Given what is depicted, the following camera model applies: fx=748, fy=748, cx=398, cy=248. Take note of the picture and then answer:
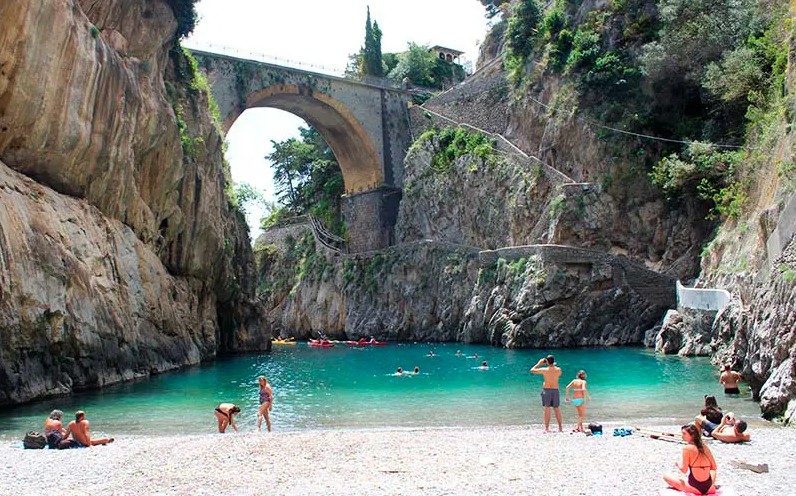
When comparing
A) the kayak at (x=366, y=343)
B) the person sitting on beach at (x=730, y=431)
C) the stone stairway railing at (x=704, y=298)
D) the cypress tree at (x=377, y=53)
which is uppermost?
the cypress tree at (x=377, y=53)

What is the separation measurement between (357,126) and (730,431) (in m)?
42.2

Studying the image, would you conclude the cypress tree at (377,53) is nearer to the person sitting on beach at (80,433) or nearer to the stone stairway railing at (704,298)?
the stone stairway railing at (704,298)

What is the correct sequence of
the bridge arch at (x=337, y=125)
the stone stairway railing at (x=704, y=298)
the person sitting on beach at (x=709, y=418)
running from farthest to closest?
the bridge arch at (x=337, y=125) < the stone stairway railing at (x=704, y=298) < the person sitting on beach at (x=709, y=418)

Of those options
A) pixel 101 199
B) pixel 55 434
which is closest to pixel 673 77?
pixel 101 199

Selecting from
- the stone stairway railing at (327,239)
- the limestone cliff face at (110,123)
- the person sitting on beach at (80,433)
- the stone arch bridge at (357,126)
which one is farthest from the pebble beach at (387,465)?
the stone stairway railing at (327,239)

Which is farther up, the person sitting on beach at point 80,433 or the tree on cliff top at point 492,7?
the tree on cliff top at point 492,7

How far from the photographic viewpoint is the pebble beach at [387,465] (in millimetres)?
8500

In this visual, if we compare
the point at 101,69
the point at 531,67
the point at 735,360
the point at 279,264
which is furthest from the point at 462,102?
the point at 735,360

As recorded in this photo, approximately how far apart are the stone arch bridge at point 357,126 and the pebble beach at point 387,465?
117 ft

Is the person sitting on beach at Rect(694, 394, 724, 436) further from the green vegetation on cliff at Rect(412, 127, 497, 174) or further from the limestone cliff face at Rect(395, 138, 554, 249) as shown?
the green vegetation on cliff at Rect(412, 127, 497, 174)

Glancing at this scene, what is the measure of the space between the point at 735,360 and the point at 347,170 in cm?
3942

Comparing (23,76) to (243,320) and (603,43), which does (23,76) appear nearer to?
(243,320)

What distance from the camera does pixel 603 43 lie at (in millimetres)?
40344

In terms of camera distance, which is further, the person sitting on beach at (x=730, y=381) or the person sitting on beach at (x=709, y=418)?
the person sitting on beach at (x=730, y=381)
